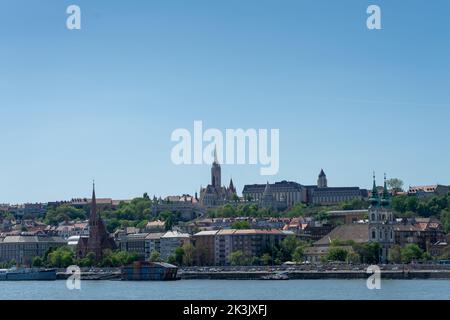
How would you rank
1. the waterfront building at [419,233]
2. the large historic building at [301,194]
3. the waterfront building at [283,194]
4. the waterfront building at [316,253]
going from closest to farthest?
the waterfront building at [316,253]
the waterfront building at [419,233]
the large historic building at [301,194]
the waterfront building at [283,194]

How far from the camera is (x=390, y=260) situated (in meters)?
70.2

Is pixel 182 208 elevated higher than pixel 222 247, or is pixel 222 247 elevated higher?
pixel 182 208

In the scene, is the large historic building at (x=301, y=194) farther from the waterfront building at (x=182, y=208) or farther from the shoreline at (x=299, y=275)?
the shoreline at (x=299, y=275)

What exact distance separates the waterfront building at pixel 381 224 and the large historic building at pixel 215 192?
45.7m

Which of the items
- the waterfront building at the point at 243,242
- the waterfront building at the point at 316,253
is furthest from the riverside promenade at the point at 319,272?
the waterfront building at the point at 243,242

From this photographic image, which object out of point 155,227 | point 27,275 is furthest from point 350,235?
point 155,227

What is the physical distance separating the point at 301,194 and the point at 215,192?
9409 millimetres

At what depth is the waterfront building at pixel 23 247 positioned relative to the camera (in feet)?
320

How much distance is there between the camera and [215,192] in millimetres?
123250

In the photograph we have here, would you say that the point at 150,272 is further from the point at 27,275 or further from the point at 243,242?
the point at 243,242

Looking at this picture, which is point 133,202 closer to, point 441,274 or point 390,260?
point 390,260
